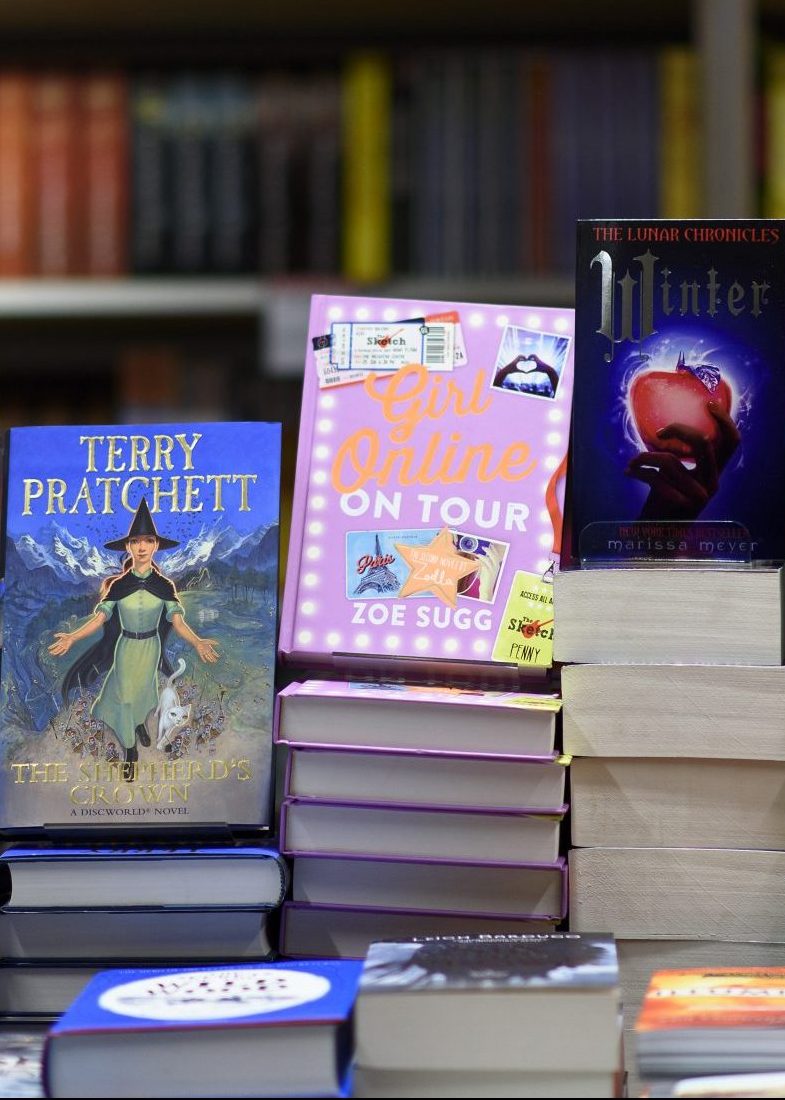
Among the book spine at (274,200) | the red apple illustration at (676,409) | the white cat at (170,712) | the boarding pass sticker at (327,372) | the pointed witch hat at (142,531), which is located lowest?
the white cat at (170,712)

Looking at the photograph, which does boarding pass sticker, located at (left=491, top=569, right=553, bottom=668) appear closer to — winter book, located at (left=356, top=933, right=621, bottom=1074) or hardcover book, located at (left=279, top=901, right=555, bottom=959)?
hardcover book, located at (left=279, top=901, right=555, bottom=959)

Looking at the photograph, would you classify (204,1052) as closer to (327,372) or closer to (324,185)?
(327,372)

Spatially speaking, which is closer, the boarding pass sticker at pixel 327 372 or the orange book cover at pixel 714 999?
the orange book cover at pixel 714 999

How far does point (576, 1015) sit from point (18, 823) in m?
0.42

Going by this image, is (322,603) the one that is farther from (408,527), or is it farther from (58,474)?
(58,474)

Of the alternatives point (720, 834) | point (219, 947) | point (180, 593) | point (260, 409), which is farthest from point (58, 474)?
point (260, 409)

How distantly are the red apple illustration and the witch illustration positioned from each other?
34 cm

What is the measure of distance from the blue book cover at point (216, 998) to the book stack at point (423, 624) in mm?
111

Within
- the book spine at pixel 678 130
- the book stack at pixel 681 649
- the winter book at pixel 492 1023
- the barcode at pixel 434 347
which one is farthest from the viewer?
the book spine at pixel 678 130

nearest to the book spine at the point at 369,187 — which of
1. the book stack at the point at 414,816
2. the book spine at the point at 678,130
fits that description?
the book spine at the point at 678,130

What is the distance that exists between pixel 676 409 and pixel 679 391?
0.04 ft

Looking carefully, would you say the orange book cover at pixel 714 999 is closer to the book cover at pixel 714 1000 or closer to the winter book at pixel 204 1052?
the book cover at pixel 714 1000

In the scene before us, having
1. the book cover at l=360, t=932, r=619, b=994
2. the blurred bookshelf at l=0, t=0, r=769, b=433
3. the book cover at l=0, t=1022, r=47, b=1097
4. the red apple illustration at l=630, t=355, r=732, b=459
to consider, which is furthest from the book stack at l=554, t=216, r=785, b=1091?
the blurred bookshelf at l=0, t=0, r=769, b=433

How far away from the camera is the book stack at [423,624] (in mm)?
900
